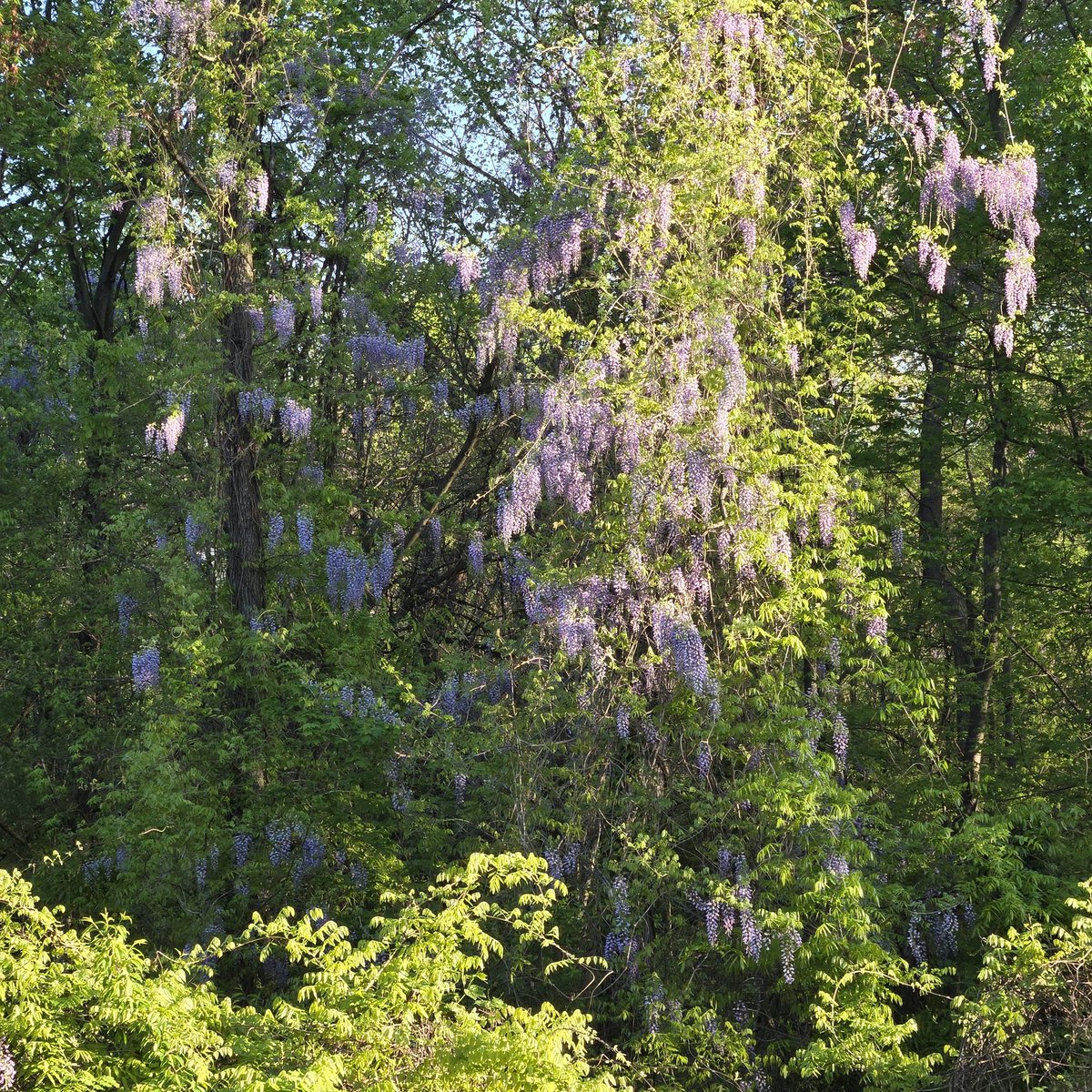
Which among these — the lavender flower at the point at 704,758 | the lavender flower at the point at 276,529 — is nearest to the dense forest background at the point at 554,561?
the lavender flower at the point at 276,529

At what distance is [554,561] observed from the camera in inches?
322

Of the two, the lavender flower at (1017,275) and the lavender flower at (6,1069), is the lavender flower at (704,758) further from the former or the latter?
the lavender flower at (6,1069)

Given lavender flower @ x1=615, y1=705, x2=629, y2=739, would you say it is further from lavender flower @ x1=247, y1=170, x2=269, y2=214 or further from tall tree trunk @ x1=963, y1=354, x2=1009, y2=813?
lavender flower @ x1=247, y1=170, x2=269, y2=214

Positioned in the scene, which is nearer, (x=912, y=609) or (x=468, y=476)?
(x=912, y=609)

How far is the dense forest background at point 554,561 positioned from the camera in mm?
6488

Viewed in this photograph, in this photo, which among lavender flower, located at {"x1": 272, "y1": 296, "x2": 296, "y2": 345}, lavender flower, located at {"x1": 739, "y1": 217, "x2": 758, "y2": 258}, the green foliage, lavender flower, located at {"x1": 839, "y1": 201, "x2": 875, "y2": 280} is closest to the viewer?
the green foliage

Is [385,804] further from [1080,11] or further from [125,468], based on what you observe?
[1080,11]

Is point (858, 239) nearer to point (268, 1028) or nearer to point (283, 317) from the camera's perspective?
point (283, 317)

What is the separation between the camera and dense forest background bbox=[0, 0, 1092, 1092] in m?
6.49

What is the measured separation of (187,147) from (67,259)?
426 centimetres

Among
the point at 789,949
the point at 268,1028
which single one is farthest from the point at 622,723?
the point at 268,1028

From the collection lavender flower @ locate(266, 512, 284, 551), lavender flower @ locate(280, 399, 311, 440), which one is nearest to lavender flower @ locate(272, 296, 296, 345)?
lavender flower @ locate(280, 399, 311, 440)

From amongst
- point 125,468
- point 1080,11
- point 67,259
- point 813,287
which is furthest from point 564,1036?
point 67,259

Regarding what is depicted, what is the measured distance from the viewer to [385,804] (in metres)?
8.99
